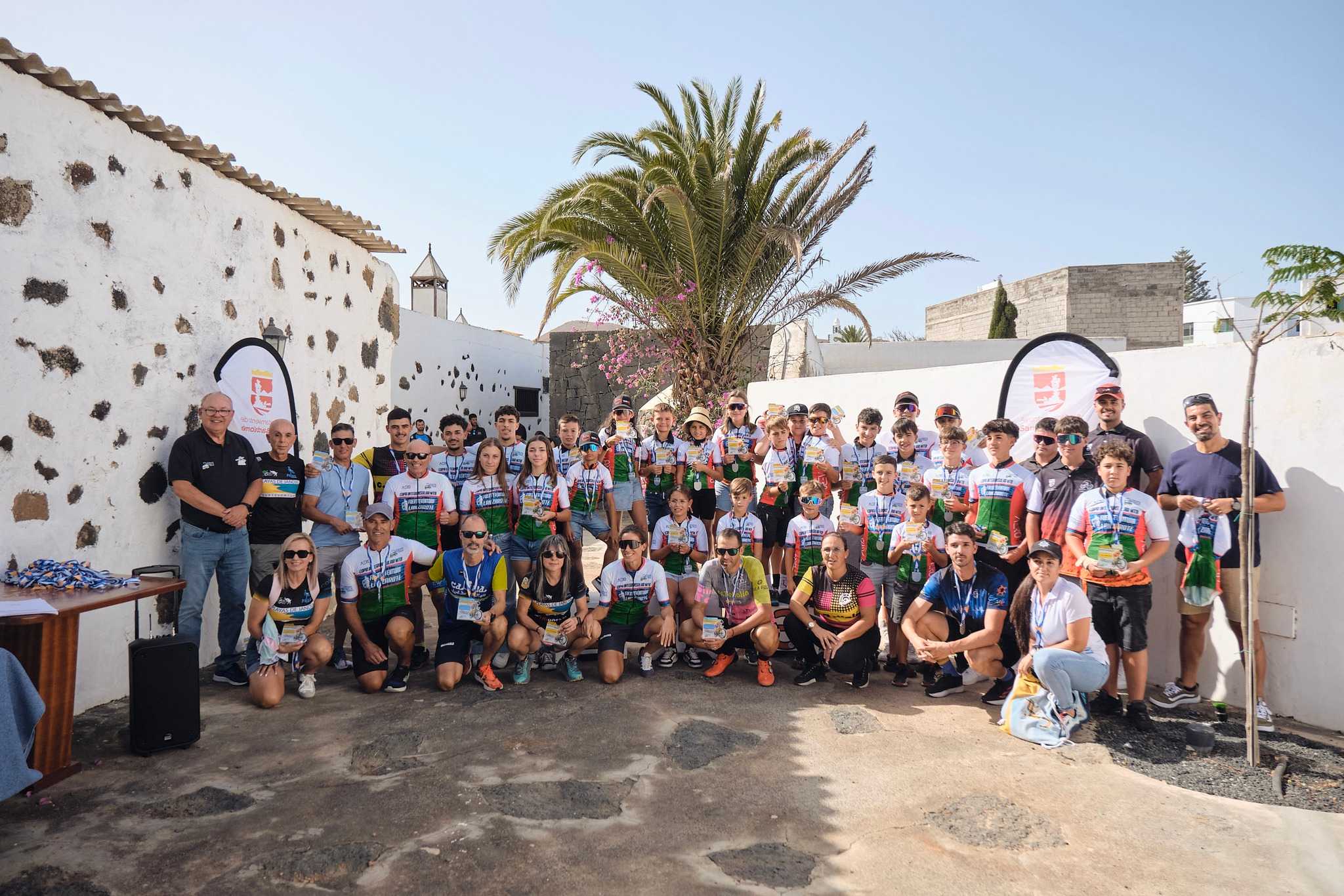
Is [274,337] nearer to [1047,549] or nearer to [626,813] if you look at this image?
[626,813]

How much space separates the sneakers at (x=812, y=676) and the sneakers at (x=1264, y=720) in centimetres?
254

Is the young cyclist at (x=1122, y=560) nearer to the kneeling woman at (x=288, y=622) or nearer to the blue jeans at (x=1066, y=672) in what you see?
the blue jeans at (x=1066, y=672)

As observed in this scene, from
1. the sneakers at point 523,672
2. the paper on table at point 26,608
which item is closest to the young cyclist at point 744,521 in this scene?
the sneakers at point 523,672

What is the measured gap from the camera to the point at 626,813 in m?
3.75

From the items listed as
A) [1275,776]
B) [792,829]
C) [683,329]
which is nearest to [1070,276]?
[683,329]

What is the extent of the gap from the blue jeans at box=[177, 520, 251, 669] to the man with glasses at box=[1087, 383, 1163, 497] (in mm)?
5815

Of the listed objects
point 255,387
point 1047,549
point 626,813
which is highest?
point 255,387

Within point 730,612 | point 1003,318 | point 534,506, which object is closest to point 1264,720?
point 730,612

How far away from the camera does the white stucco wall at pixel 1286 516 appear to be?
477cm

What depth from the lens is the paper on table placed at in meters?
3.68

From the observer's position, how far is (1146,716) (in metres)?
4.85

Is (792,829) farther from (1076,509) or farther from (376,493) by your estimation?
(376,493)

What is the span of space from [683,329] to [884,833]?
8.41 m

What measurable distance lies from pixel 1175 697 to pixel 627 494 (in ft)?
14.0
